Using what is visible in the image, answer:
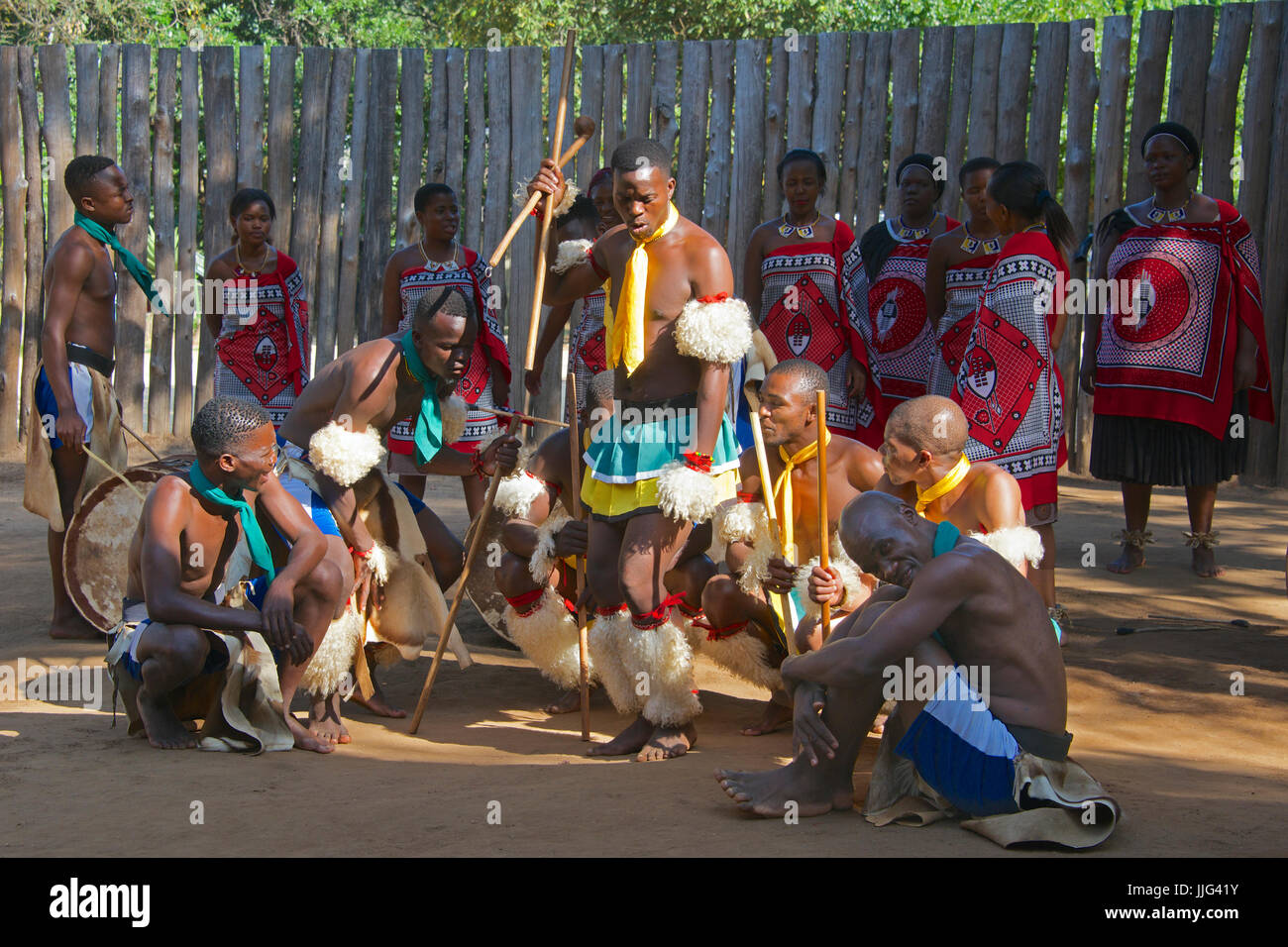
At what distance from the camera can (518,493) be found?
504 centimetres

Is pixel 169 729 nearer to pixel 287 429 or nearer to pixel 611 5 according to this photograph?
Result: pixel 287 429

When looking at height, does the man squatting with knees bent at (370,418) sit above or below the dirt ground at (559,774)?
above

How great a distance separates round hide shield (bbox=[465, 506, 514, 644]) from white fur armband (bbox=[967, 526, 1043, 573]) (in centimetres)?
199

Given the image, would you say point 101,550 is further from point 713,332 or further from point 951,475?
point 951,475

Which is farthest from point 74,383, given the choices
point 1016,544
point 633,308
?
point 1016,544

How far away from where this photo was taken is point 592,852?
322cm

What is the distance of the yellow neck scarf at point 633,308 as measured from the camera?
4594 millimetres

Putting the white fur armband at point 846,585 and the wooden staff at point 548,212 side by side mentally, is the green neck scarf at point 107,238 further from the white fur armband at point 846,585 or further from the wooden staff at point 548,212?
the white fur armband at point 846,585

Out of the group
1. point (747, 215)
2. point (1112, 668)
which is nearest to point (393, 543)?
point (1112, 668)

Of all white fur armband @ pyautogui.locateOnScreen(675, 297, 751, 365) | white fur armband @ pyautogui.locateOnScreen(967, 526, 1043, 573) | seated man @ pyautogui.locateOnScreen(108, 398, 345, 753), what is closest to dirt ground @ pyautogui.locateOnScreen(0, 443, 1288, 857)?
seated man @ pyautogui.locateOnScreen(108, 398, 345, 753)

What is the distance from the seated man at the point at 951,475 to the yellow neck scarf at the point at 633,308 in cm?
99

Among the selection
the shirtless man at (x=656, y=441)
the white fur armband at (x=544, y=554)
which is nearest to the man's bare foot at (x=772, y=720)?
the shirtless man at (x=656, y=441)

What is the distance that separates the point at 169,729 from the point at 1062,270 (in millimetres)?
3898

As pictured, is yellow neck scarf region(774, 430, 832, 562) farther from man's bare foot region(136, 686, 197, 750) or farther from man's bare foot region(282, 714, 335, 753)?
man's bare foot region(136, 686, 197, 750)
